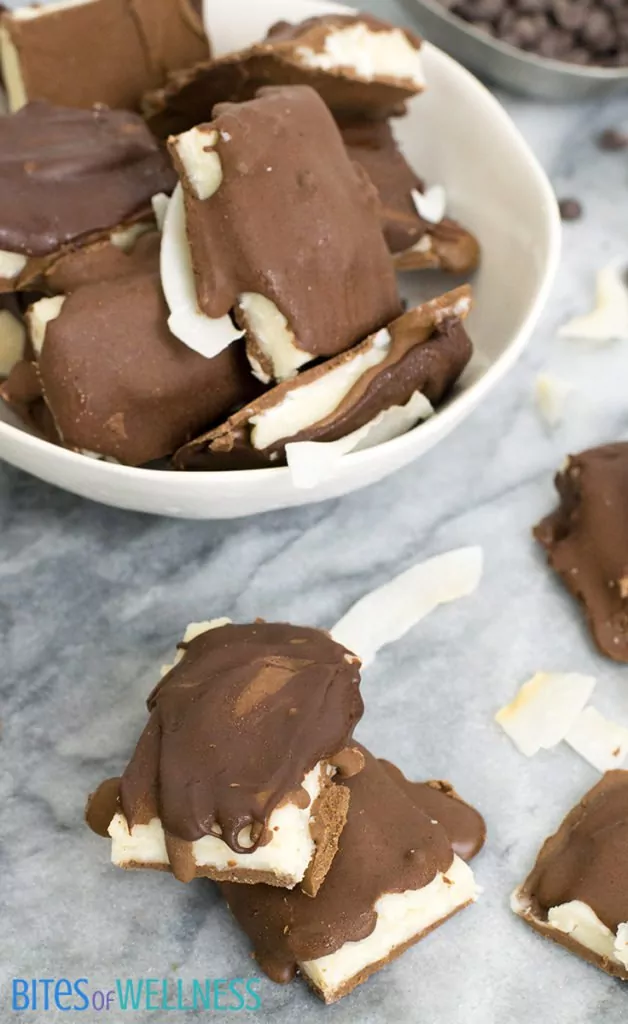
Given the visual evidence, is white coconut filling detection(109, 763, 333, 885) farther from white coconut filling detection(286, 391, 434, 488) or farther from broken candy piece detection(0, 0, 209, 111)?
broken candy piece detection(0, 0, 209, 111)

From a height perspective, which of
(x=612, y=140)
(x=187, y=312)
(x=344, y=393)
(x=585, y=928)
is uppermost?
(x=187, y=312)

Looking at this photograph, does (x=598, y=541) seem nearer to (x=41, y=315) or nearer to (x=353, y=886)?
(x=353, y=886)

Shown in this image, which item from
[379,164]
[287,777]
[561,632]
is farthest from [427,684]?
[379,164]

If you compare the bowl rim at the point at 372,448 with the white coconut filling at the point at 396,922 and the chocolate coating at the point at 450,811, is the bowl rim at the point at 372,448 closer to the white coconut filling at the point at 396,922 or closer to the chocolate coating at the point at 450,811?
the chocolate coating at the point at 450,811

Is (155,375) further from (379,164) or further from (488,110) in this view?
(488,110)

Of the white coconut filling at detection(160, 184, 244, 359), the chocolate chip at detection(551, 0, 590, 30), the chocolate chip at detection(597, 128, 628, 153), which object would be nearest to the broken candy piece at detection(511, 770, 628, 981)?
the white coconut filling at detection(160, 184, 244, 359)

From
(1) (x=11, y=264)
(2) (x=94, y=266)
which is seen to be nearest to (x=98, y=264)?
(2) (x=94, y=266)
